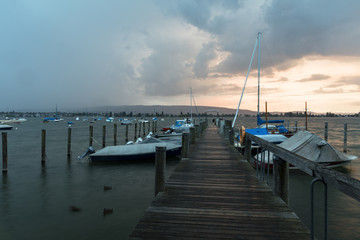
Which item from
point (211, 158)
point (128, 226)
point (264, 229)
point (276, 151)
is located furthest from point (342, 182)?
point (211, 158)

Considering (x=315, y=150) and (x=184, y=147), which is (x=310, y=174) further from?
(x=315, y=150)

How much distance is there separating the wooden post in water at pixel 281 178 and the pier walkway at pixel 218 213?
175 millimetres

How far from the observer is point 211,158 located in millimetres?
10922

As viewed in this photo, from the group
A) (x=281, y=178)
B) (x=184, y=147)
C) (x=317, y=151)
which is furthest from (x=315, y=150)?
(x=281, y=178)

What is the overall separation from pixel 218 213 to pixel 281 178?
1465 mm

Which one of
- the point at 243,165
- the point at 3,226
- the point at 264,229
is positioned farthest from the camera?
the point at 243,165

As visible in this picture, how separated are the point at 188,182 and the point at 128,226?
3324 millimetres

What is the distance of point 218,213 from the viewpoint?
4.60 m

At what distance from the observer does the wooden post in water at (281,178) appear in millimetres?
4734

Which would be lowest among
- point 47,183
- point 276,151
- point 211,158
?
point 47,183

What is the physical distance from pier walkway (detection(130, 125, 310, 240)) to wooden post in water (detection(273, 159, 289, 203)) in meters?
0.17

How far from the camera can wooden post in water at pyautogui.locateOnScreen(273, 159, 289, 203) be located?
4734 millimetres

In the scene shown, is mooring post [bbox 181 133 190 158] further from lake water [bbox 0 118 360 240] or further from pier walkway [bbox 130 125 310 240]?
pier walkway [bbox 130 125 310 240]

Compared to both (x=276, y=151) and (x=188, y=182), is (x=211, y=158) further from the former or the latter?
(x=276, y=151)
